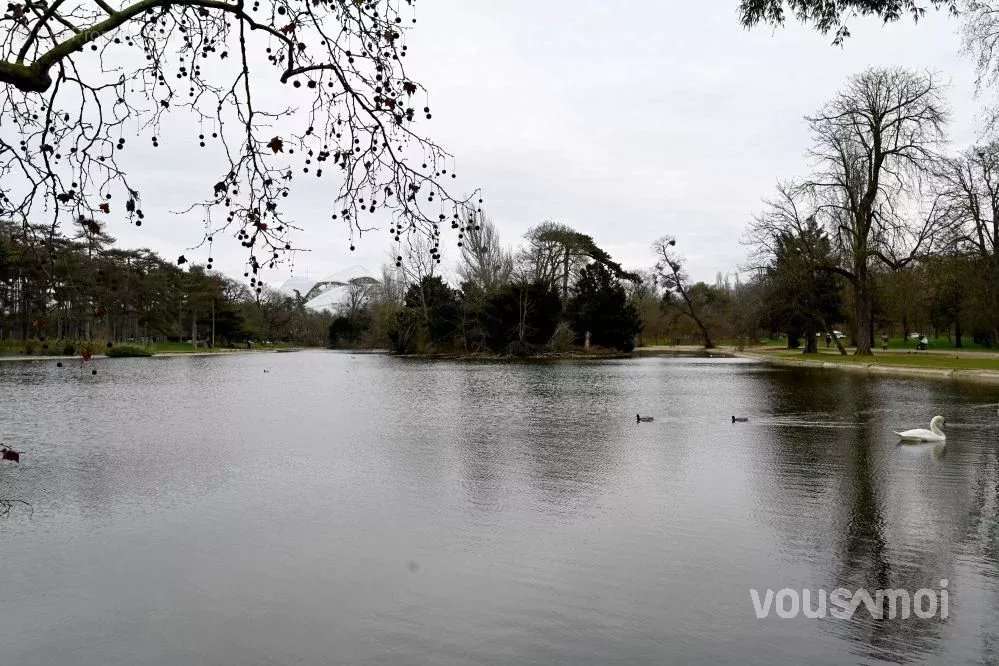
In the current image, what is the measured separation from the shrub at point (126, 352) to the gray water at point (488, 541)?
167ft

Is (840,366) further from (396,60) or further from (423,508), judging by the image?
(396,60)

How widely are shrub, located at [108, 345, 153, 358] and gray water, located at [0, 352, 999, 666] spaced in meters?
50.9

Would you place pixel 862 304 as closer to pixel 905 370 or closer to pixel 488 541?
pixel 905 370

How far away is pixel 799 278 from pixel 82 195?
149 ft

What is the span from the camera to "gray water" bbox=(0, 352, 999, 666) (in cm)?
499

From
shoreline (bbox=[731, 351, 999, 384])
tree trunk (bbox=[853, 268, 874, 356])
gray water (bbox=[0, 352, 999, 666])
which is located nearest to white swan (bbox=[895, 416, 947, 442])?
gray water (bbox=[0, 352, 999, 666])

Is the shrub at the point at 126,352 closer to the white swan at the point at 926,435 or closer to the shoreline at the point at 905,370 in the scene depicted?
the shoreline at the point at 905,370

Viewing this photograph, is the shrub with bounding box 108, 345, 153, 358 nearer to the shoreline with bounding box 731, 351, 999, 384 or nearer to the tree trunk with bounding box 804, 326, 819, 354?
the shoreline with bounding box 731, 351, 999, 384

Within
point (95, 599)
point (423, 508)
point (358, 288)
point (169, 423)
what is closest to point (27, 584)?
point (95, 599)

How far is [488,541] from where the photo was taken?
7234 mm

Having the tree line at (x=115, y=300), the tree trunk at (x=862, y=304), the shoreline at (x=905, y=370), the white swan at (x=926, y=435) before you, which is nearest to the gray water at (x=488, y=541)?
the white swan at (x=926, y=435)

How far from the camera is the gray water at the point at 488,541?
499 cm

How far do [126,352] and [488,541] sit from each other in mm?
64078

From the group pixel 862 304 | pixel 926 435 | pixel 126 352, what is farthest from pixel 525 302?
pixel 926 435
